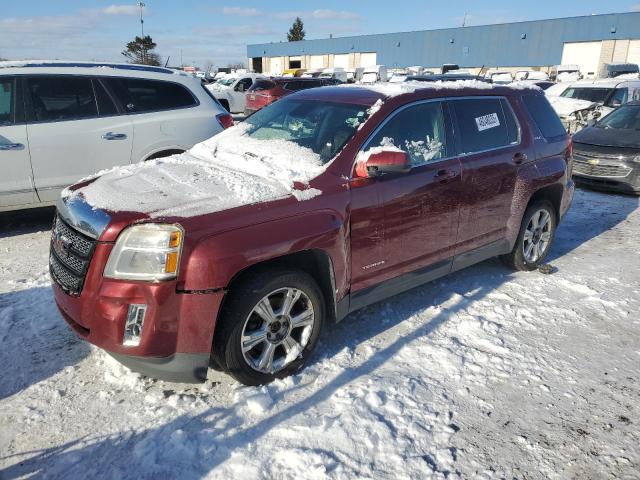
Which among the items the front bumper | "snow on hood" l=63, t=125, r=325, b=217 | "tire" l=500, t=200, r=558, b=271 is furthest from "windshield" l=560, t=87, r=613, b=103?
the front bumper

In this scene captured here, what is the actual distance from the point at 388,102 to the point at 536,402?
2.23 metres

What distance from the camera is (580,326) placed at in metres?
3.88

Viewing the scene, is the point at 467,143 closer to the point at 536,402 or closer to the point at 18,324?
the point at 536,402

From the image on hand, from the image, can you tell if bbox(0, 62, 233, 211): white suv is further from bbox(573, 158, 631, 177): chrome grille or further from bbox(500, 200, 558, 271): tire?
bbox(573, 158, 631, 177): chrome grille

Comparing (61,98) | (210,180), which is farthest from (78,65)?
(210,180)

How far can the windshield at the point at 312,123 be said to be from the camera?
3.38m

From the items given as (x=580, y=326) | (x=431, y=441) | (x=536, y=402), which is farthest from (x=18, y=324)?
(x=580, y=326)

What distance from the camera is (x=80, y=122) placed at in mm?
5375

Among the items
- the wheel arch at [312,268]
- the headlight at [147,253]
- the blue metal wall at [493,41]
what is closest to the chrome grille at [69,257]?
the headlight at [147,253]

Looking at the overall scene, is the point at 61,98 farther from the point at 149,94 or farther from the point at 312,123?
the point at 312,123

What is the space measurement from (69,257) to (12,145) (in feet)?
9.95

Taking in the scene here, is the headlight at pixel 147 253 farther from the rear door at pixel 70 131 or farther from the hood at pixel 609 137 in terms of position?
the hood at pixel 609 137

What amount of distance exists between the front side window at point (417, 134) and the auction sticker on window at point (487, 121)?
1.56ft

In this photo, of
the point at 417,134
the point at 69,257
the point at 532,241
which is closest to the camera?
the point at 69,257
